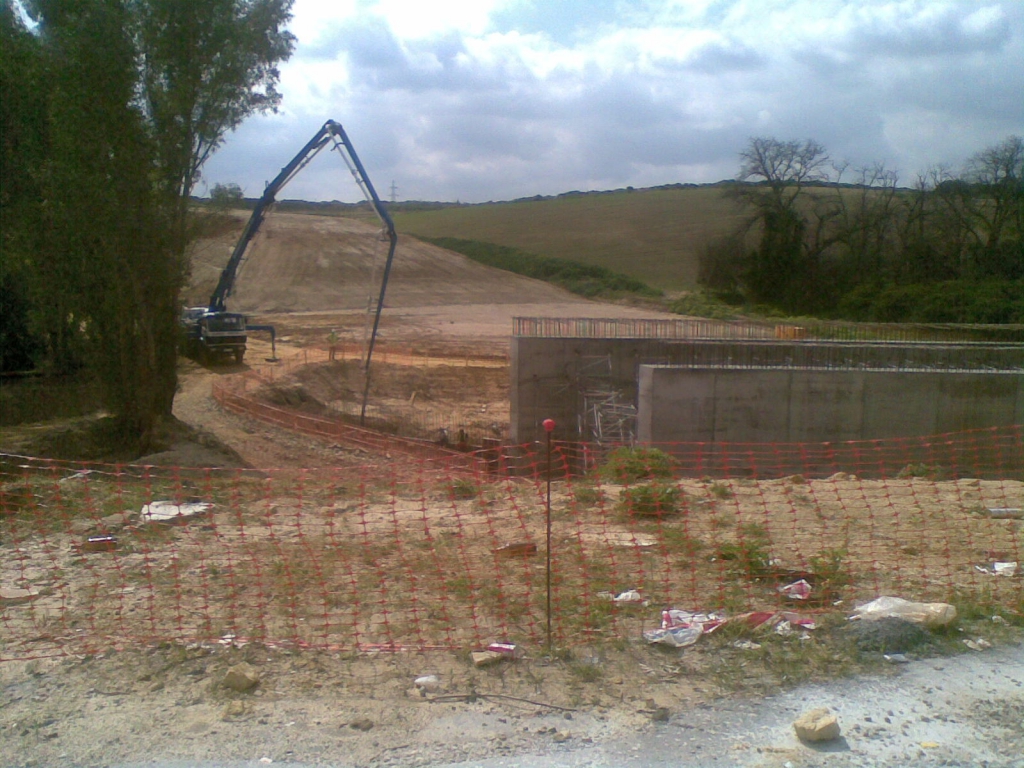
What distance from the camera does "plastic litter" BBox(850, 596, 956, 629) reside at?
5.22 meters

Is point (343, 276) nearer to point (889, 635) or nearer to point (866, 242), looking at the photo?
point (866, 242)

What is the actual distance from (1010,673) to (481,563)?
3607 millimetres

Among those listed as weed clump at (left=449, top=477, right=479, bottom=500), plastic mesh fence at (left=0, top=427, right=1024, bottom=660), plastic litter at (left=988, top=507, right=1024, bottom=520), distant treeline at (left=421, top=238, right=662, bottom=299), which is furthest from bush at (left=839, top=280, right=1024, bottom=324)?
weed clump at (left=449, top=477, right=479, bottom=500)

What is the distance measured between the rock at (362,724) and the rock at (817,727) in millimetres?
2088

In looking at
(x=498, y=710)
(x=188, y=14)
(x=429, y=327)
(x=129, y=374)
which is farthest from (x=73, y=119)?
(x=429, y=327)

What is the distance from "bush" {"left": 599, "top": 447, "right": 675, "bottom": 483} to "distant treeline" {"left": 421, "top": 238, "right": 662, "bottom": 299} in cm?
5122

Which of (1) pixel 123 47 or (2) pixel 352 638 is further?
(1) pixel 123 47

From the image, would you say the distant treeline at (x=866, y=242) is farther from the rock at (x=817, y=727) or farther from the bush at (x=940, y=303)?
the rock at (x=817, y=727)

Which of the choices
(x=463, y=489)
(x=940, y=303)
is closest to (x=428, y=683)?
(x=463, y=489)

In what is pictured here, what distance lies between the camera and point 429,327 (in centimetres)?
4494

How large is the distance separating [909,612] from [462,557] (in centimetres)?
325

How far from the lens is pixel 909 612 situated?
5.32 metres

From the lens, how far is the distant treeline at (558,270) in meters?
64.7

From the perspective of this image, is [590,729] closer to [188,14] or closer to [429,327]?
[188,14]
